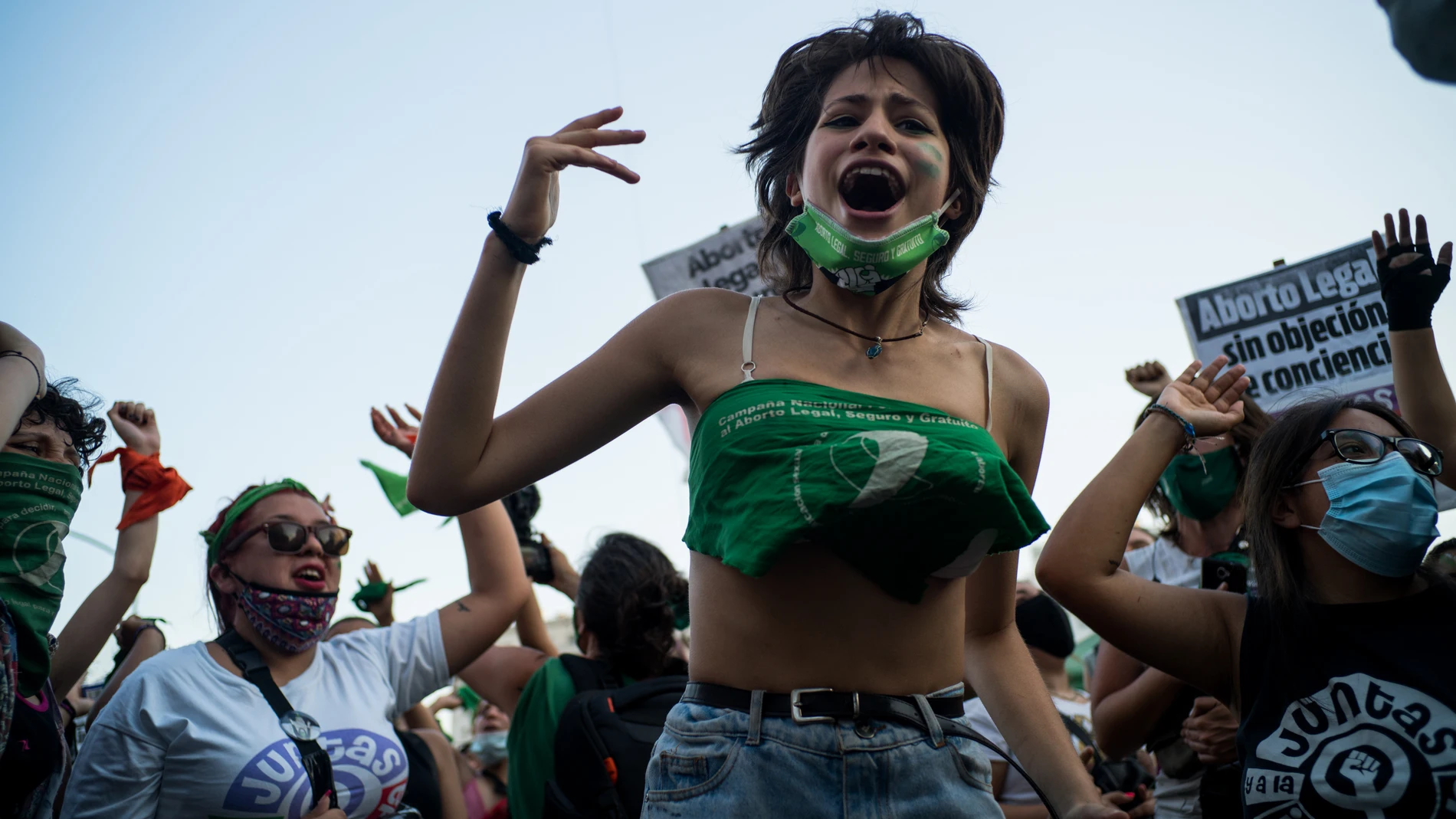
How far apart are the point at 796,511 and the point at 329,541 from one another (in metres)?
2.85

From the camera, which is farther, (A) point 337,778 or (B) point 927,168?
(A) point 337,778

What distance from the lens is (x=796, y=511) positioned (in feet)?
5.84

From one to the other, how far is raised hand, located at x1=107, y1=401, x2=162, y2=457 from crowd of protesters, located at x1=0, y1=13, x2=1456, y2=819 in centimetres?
2

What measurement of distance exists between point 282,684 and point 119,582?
0.97 m

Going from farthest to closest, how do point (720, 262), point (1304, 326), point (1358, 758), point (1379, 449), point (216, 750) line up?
point (720, 262) < point (1304, 326) < point (216, 750) < point (1379, 449) < point (1358, 758)

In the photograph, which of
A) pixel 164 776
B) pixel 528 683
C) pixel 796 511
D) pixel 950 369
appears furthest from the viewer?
pixel 528 683

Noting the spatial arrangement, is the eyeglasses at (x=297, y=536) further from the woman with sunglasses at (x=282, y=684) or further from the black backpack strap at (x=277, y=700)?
the black backpack strap at (x=277, y=700)

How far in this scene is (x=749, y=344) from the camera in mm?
2088

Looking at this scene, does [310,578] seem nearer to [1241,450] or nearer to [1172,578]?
[1172,578]

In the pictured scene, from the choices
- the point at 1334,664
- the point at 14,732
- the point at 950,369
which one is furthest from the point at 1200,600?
the point at 14,732

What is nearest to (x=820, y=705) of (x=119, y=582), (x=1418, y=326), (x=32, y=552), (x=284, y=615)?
(x=32, y=552)

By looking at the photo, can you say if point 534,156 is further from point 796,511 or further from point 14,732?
point 14,732

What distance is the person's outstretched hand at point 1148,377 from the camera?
491cm

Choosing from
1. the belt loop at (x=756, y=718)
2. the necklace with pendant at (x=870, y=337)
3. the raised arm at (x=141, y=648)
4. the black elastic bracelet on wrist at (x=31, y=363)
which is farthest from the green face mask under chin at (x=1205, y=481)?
the raised arm at (x=141, y=648)
